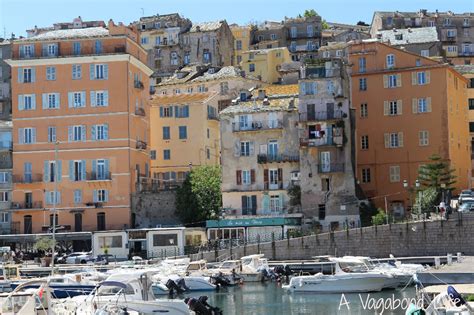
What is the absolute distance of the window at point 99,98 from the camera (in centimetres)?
8757

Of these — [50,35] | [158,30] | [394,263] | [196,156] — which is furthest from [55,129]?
[158,30]

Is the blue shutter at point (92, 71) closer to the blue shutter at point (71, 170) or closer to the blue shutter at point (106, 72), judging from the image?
the blue shutter at point (106, 72)

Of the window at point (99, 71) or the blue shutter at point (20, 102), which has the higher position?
the window at point (99, 71)

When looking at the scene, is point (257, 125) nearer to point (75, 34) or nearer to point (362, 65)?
point (362, 65)

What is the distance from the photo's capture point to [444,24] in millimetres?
134000

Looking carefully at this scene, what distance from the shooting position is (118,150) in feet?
286

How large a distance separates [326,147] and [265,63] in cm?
4087

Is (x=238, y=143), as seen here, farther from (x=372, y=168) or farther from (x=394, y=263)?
(x=394, y=263)

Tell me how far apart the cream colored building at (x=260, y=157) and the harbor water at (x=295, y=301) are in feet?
67.9

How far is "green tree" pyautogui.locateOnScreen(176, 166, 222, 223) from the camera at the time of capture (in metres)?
87.1

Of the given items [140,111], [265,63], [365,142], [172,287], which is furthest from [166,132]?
[172,287]

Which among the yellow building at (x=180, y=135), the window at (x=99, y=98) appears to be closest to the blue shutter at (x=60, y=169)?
the window at (x=99, y=98)

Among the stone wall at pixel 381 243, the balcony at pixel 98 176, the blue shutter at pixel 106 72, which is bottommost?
the stone wall at pixel 381 243

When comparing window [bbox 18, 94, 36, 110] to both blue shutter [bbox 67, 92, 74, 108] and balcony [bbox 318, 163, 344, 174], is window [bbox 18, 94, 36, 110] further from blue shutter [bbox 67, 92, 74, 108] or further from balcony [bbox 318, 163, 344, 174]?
balcony [bbox 318, 163, 344, 174]
